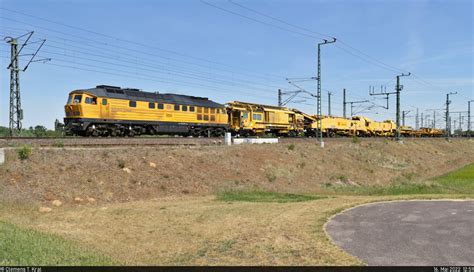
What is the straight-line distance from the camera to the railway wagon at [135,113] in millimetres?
29172

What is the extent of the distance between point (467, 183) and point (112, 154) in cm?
2732

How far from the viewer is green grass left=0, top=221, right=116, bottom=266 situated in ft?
29.6

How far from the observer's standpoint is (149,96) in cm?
3438

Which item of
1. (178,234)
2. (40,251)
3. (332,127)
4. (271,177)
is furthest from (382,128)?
(40,251)

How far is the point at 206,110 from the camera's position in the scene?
133 ft

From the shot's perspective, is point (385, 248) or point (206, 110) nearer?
point (385, 248)

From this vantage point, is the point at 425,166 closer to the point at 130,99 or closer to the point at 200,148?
the point at 200,148

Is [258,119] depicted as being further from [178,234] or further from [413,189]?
[178,234]

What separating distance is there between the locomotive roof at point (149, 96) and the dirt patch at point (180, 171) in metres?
7.57

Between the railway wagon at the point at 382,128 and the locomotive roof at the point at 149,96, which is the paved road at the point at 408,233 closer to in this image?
the locomotive roof at the point at 149,96

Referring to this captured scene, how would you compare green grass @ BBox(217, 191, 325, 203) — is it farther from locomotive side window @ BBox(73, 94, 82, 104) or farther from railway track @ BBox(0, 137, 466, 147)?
locomotive side window @ BBox(73, 94, 82, 104)

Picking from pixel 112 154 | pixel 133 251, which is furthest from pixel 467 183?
pixel 133 251

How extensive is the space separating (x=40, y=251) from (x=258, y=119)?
38.3m

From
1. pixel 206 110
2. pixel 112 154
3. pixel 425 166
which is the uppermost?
pixel 206 110
